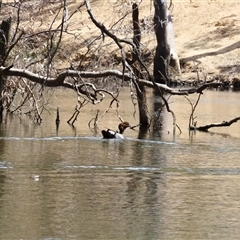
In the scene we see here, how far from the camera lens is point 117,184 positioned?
39.8 feet

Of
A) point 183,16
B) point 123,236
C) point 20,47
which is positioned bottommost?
point 123,236

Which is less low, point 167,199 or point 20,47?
point 20,47

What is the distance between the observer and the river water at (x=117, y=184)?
31.3 ft

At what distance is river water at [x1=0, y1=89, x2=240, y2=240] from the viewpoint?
31.3ft

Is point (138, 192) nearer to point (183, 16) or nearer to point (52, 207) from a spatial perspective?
point (52, 207)

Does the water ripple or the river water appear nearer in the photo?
the river water

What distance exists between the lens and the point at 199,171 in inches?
531

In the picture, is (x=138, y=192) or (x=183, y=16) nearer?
(x=138, y=192)

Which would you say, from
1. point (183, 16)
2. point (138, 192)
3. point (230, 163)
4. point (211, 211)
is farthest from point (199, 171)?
point (183, 16)

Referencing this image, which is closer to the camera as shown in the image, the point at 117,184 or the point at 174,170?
the point at 117,184

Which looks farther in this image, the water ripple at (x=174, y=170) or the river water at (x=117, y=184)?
the water ripple at (x=174, y=170)

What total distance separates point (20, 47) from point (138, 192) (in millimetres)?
8619

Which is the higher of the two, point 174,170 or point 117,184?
point 174,170

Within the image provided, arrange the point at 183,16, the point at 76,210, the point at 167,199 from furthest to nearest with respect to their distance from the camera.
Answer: the point at 183,16 < the point at 167,199 < the point at 76,210
